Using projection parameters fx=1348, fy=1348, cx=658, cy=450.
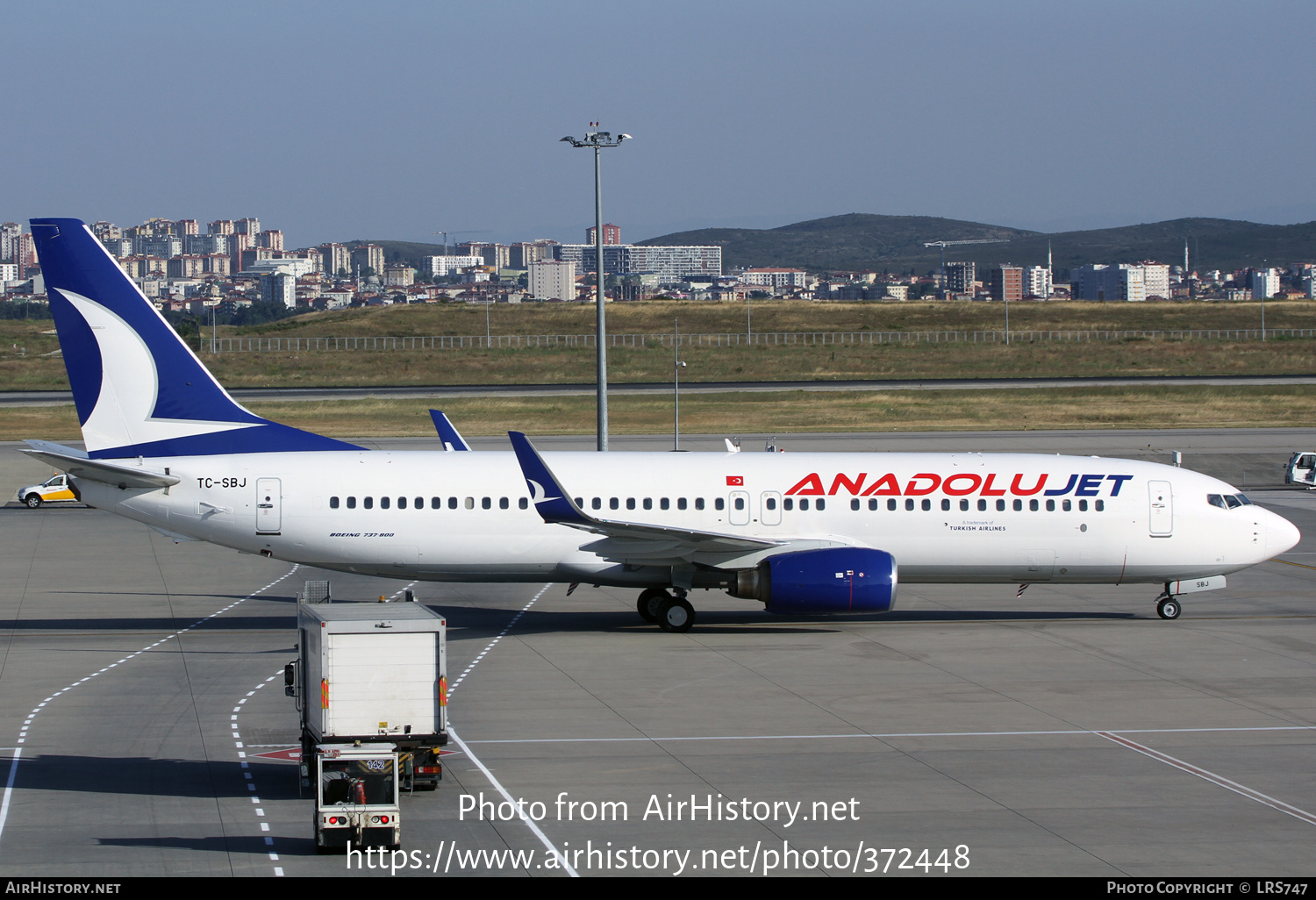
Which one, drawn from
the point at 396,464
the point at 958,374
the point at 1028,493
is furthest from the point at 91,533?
the point at 958,374

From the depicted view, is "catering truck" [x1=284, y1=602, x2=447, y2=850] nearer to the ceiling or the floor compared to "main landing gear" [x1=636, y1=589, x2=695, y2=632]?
nearer to the ceiling

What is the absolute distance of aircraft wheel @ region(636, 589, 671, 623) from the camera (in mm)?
30359

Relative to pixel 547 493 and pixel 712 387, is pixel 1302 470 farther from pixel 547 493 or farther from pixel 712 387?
pixel 712 387

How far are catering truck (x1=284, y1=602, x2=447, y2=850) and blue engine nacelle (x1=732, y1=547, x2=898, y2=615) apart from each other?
1253 centimetres

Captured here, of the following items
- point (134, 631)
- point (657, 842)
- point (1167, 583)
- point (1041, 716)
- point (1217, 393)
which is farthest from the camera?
point (1217, 393)

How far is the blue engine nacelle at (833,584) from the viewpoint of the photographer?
28.2 meters

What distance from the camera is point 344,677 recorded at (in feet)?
52.3

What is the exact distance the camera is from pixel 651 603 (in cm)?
3052

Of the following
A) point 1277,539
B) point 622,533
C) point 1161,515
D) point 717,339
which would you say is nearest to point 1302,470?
point 1277,539

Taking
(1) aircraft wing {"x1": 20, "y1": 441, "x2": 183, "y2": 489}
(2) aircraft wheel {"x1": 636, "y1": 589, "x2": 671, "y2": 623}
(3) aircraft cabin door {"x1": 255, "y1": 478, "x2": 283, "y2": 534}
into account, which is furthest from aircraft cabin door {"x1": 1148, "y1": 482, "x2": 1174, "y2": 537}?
(1) aircraft wing {"x1": 20, "y1": 441, "x2": 183, "y2": 489}

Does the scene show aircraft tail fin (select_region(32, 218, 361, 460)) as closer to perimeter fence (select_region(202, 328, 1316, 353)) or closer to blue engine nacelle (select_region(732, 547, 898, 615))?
blue engine nacelle (select_region(732, 547, 898, 615))
